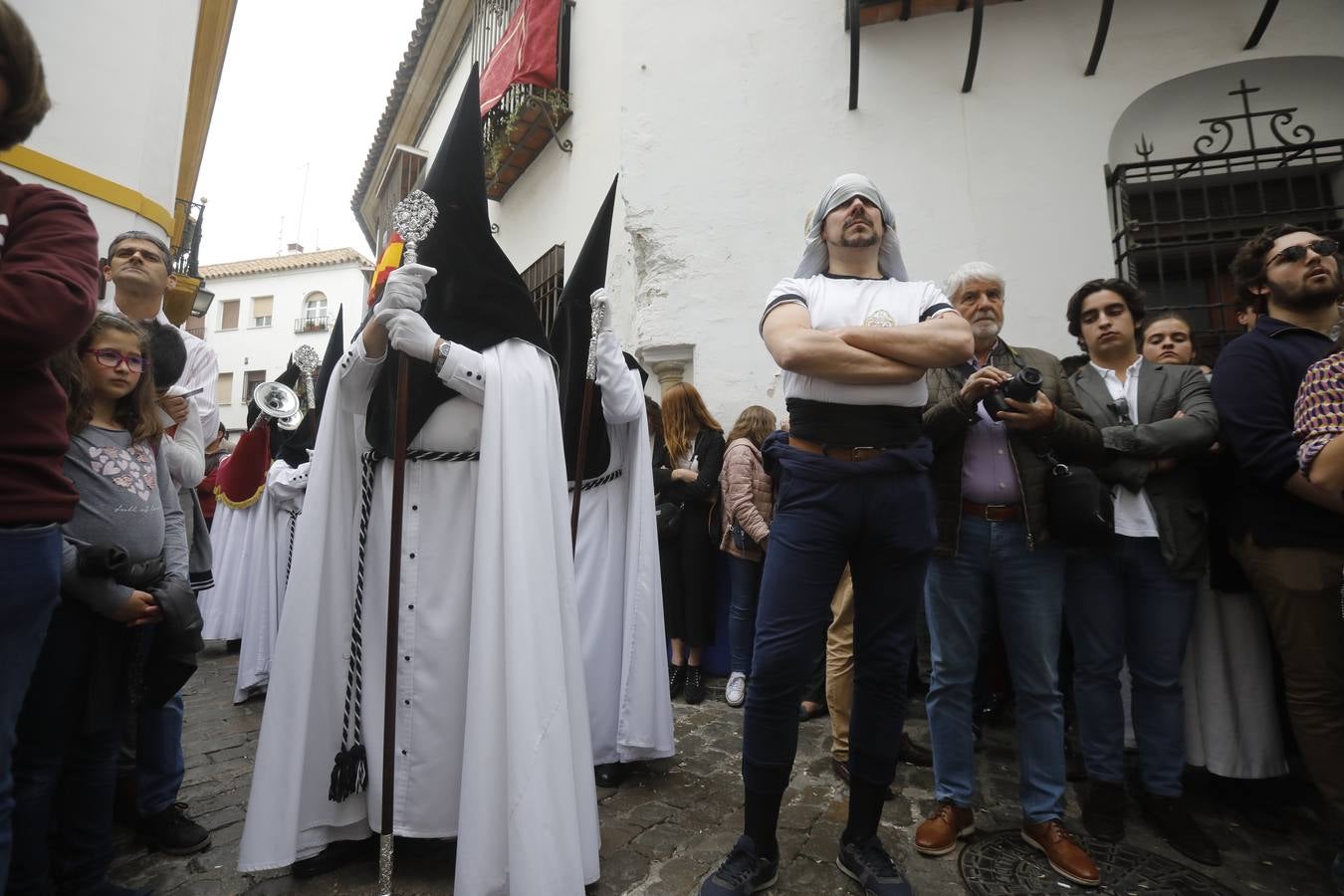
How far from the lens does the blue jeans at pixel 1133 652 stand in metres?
2.63

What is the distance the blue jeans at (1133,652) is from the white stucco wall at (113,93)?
732 centimetres

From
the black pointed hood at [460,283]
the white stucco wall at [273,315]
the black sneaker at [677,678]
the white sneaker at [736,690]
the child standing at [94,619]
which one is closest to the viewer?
the child standing at [94,619]

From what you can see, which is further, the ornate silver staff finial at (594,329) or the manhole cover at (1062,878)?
the ornate silver staff finial at (594,329)

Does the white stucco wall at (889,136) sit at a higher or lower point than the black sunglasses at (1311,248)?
higher

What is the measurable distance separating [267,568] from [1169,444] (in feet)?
18.2

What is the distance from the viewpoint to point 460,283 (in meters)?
2.36

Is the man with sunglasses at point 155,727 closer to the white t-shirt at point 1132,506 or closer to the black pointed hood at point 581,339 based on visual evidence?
the black pointed hood at point 581,339

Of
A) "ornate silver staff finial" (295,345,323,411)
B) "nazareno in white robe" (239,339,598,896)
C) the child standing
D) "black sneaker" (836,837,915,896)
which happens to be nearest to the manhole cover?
"black sneaker" (836,837,915,896)

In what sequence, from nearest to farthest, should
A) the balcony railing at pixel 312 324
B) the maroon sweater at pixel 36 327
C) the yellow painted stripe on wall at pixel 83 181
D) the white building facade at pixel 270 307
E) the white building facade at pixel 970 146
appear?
the maroon sweater at pixel 36 327 < the white building facade at pixel 970 146 < the yellow painted stripe on wall at pixel 83 181 < the balcony railing at pixel 312 324 < the white building facade at pixel 270 307

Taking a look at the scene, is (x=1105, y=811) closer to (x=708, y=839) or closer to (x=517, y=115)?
(x=708, y=839)

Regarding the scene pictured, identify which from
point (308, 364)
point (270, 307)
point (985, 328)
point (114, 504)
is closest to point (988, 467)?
point (985, 328)

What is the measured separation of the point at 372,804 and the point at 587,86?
6742mm

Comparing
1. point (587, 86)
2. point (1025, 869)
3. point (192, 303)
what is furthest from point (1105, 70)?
point (192, 303)

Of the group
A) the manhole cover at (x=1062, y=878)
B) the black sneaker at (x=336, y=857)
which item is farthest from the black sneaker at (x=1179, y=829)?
the black sneaker at (x=336, y=857)
